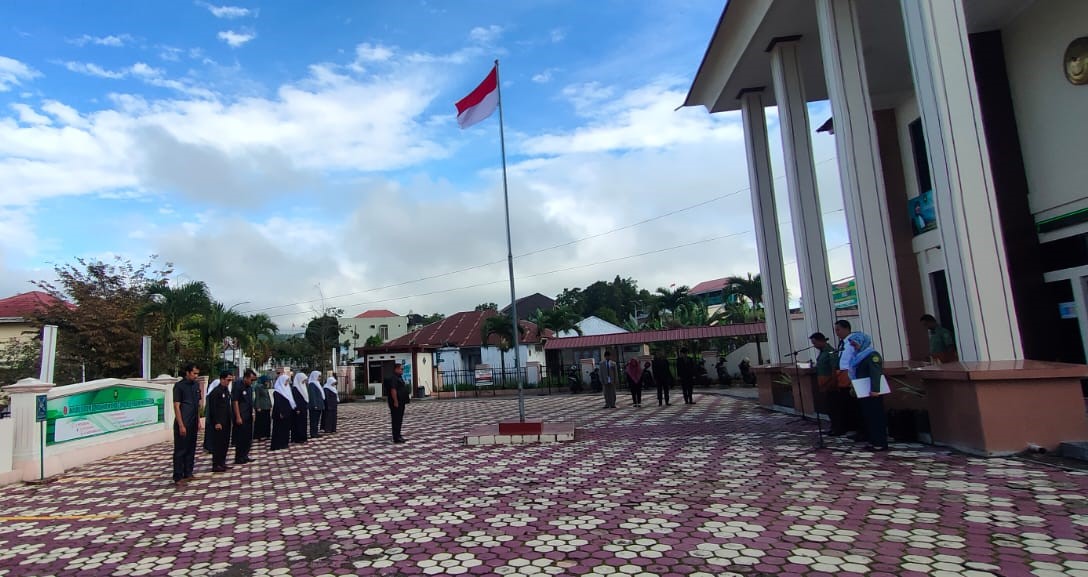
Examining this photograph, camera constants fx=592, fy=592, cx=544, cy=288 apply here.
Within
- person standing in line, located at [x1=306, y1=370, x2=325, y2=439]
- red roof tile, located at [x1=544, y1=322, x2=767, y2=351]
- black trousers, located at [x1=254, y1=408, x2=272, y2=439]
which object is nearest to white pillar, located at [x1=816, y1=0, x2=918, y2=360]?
person standing in line, located at [x1=306, y1=370, x2=325, y2=439]

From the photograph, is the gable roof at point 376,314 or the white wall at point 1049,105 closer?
the white wall at point 1049,105

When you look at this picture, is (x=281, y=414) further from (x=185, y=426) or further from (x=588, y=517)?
(x=588, y=517)

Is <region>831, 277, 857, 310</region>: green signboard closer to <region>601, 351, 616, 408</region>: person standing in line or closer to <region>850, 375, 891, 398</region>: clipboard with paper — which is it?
<region>601, 351, 616, 408</region>: person standing in line

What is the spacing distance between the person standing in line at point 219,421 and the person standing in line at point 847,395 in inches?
326

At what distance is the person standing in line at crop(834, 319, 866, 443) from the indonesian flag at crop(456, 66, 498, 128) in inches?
292

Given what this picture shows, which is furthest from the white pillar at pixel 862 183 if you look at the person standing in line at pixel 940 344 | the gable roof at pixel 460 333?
the gable roof at pixel 460 333

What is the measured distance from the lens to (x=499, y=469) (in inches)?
278

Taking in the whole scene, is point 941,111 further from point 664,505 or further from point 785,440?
point 664,505

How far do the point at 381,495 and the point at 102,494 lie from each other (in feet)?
13.0

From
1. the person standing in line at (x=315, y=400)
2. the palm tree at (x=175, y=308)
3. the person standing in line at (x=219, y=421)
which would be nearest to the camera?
the person standing in line at (x=219, y=421)

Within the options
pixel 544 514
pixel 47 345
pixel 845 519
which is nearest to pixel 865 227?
pixel 845 519

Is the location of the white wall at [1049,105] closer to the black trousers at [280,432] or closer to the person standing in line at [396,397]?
the person standing in line at [396,397]

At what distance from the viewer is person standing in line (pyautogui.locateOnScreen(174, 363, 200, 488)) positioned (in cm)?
754

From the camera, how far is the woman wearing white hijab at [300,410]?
11781 mm
